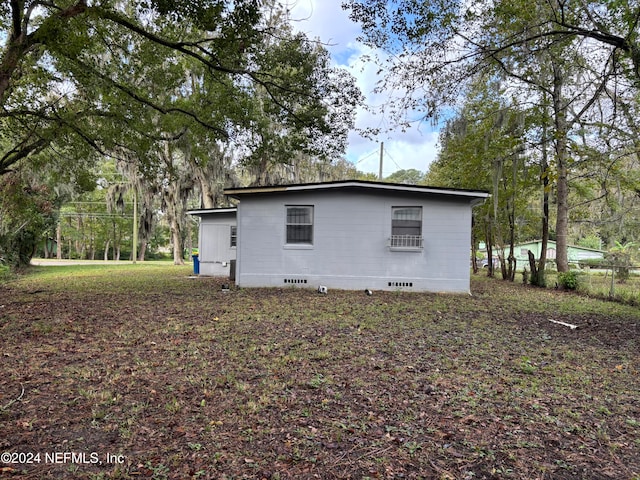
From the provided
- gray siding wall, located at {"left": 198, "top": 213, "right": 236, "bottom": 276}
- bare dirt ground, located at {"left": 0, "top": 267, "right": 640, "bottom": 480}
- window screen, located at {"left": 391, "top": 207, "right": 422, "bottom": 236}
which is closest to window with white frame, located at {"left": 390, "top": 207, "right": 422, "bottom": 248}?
window screen, located at {"left": 391, "top": 207, "right": 422, "bottom": 236}

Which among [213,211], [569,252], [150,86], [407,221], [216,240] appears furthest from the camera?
[569,252]

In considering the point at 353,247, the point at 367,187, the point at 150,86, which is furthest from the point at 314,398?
the point at 150,86

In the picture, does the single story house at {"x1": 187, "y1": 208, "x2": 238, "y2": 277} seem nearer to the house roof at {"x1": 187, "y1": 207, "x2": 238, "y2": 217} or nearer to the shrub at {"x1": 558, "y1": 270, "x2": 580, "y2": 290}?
the house roof at {"x1": 187, "y1": 207, "x2": 238, "y2": 217}

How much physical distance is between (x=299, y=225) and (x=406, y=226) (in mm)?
3102

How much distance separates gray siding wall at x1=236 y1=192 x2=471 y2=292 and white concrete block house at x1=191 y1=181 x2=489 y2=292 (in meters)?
0.03

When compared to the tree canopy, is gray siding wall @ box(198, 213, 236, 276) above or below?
below

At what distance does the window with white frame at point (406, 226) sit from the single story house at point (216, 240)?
659cm

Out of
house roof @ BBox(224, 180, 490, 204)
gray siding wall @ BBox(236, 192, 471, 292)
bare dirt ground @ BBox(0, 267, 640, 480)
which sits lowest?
bare dirt ground @ BBox(0, 267, 640, 480)

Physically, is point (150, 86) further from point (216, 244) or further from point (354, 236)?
point (354, 236)

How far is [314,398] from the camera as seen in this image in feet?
10.4

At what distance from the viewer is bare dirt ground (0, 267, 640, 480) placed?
7.43 ft

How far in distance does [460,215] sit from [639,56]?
5343 millimetres

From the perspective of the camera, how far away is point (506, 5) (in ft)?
21.7

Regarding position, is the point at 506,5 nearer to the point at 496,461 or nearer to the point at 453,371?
the point at 453,371
